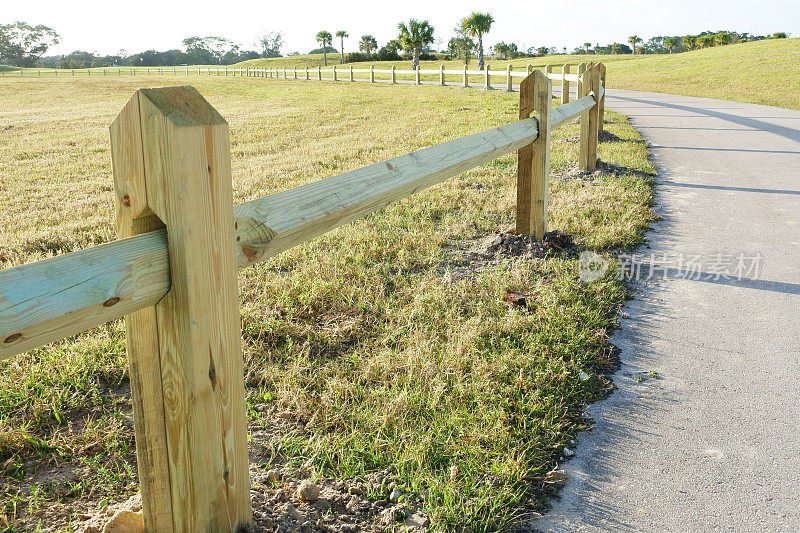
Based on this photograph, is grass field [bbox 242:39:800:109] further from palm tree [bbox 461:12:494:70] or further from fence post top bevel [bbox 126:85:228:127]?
fence post top bevel [bbox 126:85:228:127]

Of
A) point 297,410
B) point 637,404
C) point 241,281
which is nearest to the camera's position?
point 297,410

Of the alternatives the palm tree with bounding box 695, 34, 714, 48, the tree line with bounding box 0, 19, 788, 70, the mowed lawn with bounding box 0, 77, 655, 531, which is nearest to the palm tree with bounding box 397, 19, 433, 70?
the tree line with bounding box 0, 19, 788, 70

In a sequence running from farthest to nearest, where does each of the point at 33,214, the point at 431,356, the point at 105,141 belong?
the point at 105,141 → the point at 33,214 → the point at 431,356

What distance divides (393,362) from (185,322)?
1807mm

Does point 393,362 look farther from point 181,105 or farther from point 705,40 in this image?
point 705,40

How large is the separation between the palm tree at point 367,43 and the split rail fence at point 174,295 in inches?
3626

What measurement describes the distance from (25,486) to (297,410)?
1.15 m

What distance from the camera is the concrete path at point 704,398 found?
2.44 metres

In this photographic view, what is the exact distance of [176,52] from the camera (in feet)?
463

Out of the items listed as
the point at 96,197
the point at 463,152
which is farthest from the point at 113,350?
the point at 96,197

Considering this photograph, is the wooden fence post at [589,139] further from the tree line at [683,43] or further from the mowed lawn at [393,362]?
the tree line at [683,43]

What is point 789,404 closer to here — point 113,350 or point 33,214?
point 113,350

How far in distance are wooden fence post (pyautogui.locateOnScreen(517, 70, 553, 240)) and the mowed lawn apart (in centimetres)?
38

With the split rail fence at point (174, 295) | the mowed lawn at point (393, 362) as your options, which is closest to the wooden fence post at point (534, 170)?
the mowed lawn at point (393, 362)
